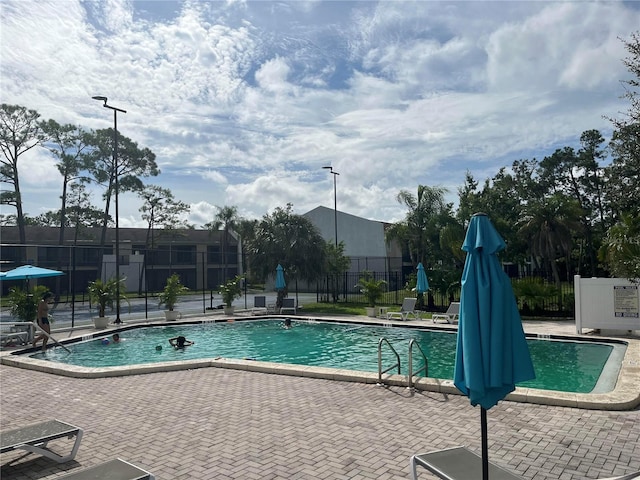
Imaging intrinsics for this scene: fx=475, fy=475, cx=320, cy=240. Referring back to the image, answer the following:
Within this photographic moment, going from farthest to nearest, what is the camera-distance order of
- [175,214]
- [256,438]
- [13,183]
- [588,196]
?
[175,214], [588,196], [13,183], [256,438]

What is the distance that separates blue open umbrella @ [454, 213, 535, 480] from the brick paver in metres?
1.35

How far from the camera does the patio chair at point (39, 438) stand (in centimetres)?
486

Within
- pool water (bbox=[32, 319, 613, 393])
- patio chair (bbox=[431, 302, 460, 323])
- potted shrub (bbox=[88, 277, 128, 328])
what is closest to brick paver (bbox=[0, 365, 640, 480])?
pool water (bbox=[32, 319, 613, 393])

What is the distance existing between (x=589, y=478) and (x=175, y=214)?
49.1 meters

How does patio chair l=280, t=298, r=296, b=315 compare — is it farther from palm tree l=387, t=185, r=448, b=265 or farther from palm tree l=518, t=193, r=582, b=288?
palm tree l=518, t=193, r=582, b=288

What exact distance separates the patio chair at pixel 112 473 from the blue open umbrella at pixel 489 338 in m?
2.91

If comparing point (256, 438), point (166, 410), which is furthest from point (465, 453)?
point (166, 410)

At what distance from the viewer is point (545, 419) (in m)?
6.34

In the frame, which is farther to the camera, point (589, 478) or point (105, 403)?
point (105, 403)

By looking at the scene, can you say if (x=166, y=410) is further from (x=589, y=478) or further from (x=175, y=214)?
(x=175, y=214)

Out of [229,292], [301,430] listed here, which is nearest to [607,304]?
[301,430]

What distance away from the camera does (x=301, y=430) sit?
6.04 m

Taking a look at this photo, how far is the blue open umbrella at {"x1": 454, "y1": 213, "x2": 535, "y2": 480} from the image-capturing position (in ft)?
12.3

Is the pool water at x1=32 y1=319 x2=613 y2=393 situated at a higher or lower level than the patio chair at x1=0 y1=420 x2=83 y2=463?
lower
